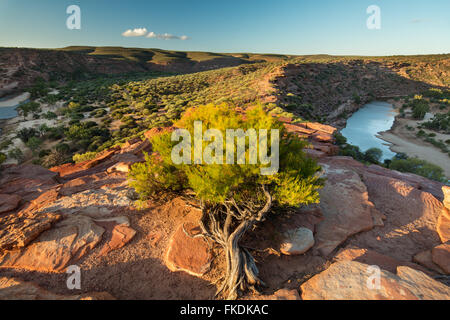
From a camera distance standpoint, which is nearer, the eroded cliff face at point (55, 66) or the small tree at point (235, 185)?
the small tree at point (235, 185)

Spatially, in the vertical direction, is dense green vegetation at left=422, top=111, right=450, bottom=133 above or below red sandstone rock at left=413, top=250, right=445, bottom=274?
above

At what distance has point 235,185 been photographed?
594cm

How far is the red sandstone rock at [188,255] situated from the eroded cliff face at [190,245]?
0.03 metres

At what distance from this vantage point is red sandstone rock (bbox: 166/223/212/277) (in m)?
6.21

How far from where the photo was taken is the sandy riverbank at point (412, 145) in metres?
26.6

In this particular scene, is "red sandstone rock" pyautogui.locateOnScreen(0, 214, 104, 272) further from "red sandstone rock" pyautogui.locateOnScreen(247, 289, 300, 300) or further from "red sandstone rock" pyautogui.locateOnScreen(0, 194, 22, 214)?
"red sandstone rock" pyautogui.locateOnScreen(247, 289, 300, 300)

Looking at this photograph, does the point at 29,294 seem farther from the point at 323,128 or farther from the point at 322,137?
A: the point at 323,128

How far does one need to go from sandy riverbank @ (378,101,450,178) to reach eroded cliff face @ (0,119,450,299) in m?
23.8

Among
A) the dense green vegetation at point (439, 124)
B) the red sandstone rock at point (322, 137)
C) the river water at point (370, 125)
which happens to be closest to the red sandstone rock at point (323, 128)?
the red sandstone rock at point (322, 137)

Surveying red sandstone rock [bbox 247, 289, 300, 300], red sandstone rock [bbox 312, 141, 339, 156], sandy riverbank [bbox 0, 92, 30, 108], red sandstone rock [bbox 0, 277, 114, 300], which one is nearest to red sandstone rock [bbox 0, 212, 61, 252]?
red sandstone rock [bbox 0, 277, 114, 300]

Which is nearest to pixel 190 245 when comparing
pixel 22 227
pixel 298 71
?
pixel 22 227

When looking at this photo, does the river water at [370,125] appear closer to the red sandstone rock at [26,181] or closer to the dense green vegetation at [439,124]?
the dense green vegetation at [439,124]

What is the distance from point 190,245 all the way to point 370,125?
44445 millimetres
